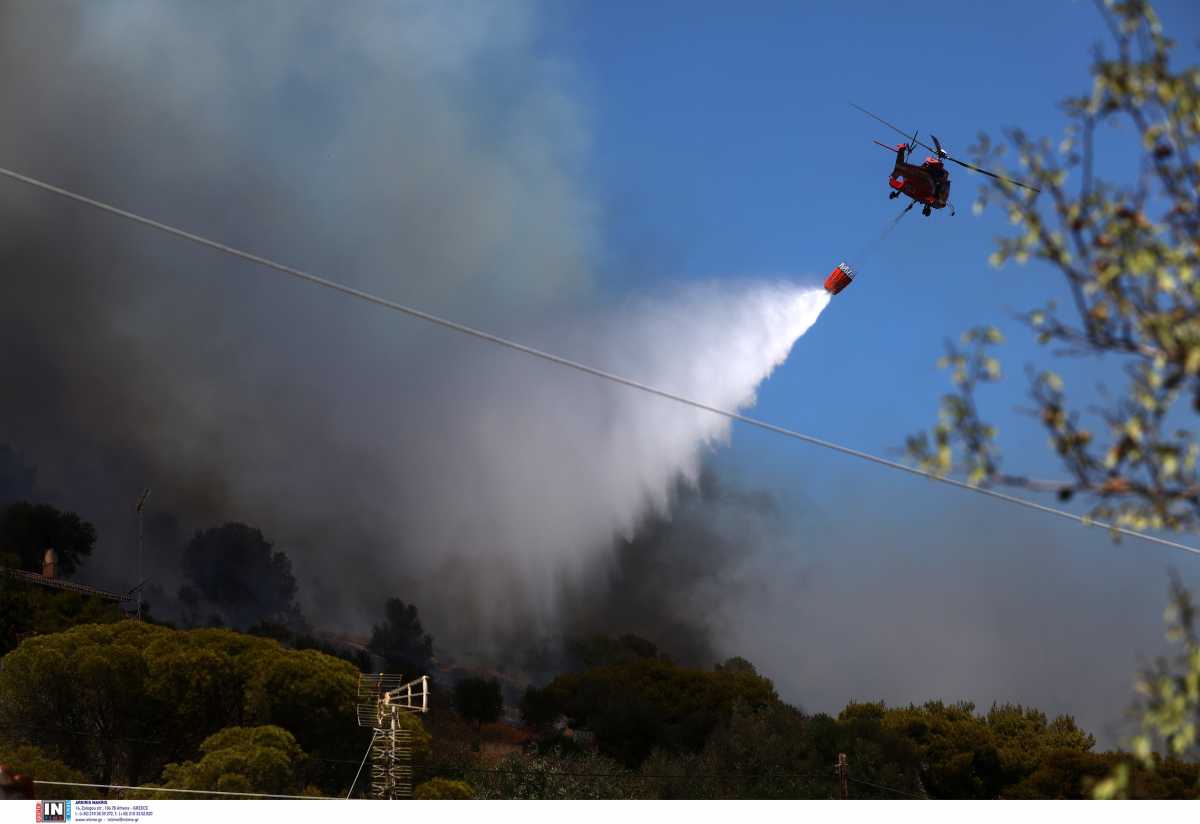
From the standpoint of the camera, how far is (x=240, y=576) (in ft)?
70.3

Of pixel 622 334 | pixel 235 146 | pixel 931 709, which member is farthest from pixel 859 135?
pixel 235 146

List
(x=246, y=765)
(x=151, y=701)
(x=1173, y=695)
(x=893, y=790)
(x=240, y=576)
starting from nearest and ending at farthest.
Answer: (x=1173, y=695) < (x=246, y=765) < (x=151, y=701) < (x=893, y=790) < (x=240, y=576)

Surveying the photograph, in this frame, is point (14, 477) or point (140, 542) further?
point (140, 542)

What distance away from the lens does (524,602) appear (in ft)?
73.9

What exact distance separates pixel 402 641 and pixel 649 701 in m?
3.90

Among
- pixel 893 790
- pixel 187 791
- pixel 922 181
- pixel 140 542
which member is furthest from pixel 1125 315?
pixel 140 542

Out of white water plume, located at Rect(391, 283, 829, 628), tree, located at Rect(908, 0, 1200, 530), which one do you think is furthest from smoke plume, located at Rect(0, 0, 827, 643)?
tree, located at Rect(908, 0, 1200, 530)

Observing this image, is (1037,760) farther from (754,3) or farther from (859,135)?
(754,3)

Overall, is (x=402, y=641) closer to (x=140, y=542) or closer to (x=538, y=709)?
(x=538, y=709)

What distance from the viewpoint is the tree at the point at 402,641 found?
20969mm

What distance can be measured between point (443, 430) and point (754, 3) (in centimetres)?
819

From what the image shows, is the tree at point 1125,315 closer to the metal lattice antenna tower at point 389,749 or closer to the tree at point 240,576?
the metal lattice antenna tower at point 389,749

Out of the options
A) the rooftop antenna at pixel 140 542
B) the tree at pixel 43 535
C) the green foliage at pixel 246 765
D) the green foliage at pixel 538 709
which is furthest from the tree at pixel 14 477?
the green foliage at pixel 538 709

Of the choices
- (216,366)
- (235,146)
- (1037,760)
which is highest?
(235,146)
